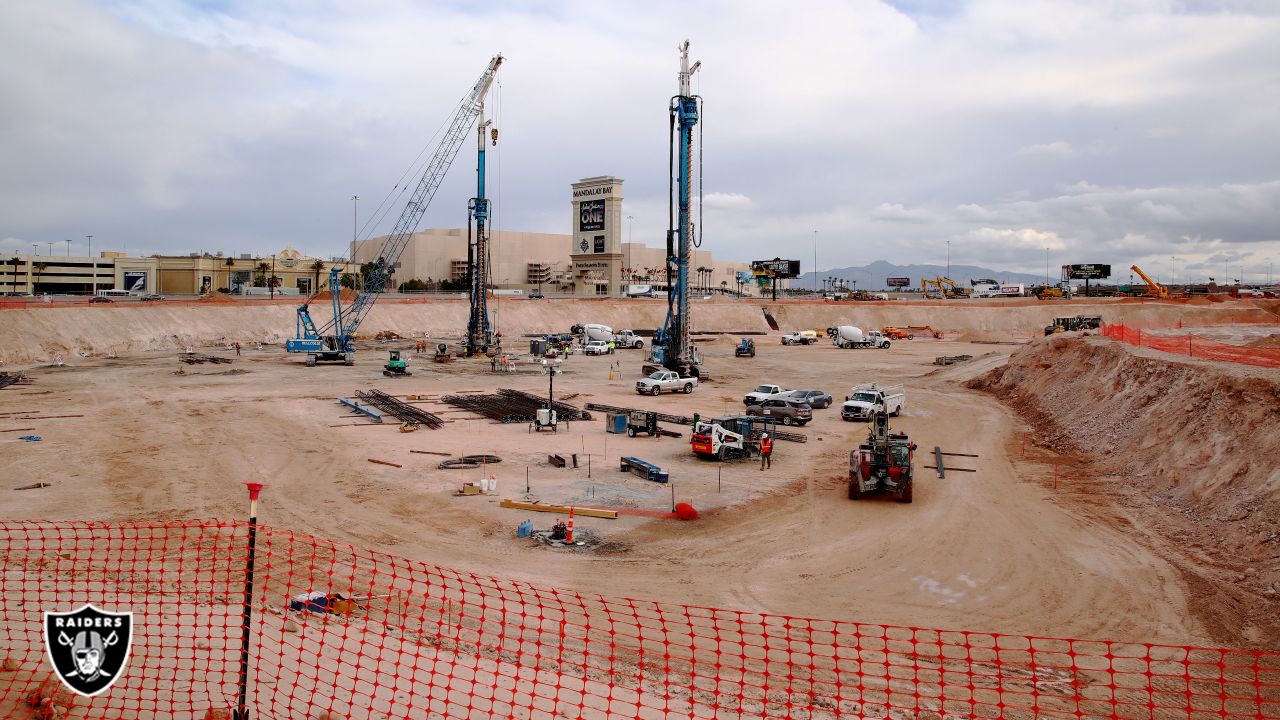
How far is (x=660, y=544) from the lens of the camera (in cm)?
1891

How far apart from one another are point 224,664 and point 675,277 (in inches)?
1805

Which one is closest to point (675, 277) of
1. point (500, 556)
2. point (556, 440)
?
point (556, 440)

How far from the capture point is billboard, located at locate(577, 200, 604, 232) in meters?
138

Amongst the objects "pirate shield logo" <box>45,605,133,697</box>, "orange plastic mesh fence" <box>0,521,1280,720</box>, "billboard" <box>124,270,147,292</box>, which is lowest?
"orange plastic mesh fence" <box>0,521,1280,720</box>

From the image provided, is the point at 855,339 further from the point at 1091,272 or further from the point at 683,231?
the point at 1091,272

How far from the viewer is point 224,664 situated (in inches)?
426

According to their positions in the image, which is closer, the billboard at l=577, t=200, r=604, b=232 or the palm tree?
the palm tree

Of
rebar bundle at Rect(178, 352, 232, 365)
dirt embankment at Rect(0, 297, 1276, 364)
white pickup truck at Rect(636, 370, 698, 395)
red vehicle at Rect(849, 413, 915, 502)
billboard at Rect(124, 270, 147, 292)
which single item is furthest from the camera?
billboard at Rect(124, 270, 147, 292)

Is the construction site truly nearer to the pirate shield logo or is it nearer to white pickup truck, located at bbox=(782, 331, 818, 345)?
the pirate shield logo

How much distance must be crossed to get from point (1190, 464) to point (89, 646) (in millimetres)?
25528

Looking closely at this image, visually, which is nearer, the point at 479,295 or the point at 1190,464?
the point at 1190,464

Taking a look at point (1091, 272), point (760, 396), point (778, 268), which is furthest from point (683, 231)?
point (1091, 272)

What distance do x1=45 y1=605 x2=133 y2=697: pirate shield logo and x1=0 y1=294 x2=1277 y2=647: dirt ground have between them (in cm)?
948

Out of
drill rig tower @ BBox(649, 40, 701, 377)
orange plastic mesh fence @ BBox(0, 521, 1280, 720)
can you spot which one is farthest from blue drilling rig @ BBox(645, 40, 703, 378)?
orange plastic mesh fence @ BBox(0, 521, 1280, 720)
